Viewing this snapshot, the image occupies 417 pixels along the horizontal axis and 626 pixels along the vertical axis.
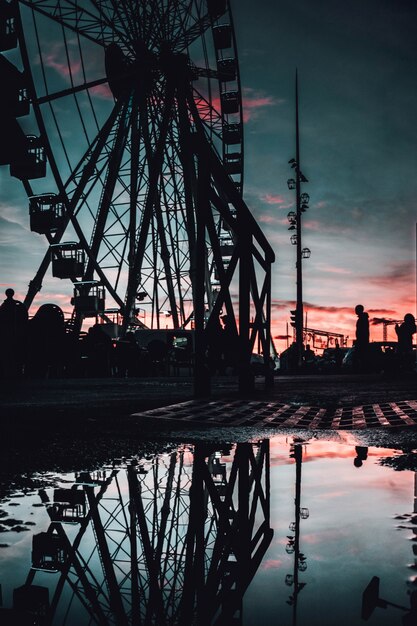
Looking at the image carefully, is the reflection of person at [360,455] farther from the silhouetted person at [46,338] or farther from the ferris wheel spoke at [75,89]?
the ferris wheel spoke at [75,89]

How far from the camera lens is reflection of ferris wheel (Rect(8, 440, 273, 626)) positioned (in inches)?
40.8

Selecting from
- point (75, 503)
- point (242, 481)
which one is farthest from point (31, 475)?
point (242, 481)

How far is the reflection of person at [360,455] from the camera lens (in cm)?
279

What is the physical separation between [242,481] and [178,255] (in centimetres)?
2354

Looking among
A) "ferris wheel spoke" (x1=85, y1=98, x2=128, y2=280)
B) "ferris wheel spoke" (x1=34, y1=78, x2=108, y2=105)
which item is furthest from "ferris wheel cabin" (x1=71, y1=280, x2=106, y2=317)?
"ferris wheel spoke" (x1=34, y1=78, x2=108, y2=105)

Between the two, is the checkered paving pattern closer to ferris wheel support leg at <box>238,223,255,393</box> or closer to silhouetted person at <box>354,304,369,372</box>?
ferris wheel support leg at <box>238,223,255,393</box>

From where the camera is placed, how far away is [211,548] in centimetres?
142

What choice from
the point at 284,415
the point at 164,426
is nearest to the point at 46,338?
the point at 284,415

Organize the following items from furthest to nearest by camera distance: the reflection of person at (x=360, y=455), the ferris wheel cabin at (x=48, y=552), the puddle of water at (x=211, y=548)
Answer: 1. the reflection of person at (x=360, y=455)
2. the ferris wheel cabin at (x=48, y=552)
3. the puddle of water at (x=211, y=548)

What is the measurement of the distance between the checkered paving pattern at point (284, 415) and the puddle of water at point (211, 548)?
6.52ft

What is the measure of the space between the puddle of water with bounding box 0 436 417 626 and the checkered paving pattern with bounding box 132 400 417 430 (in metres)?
1.99

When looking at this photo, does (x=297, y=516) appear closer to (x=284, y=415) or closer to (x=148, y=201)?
(x=284, y=415)

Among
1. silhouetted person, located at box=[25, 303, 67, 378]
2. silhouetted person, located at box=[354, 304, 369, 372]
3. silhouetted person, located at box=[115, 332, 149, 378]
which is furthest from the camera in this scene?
silhouetted person, located at box=[115, 332, 149, 378]

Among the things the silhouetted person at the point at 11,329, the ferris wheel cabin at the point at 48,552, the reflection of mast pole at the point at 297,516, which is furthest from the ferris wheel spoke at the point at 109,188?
the ferris wheel cabin at the point at 48,552
